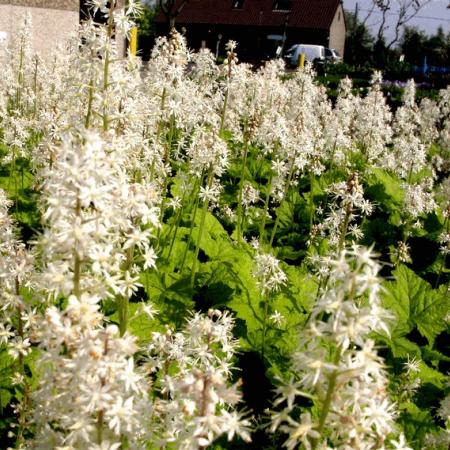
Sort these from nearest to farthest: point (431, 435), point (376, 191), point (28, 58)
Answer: point (431, 435), point (376, 191), point (28, 58)

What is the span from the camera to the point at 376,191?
30.2 ft

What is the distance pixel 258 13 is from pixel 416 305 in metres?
64.6

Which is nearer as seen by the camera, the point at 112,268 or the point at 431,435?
the point at 112,268

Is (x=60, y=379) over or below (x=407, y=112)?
below

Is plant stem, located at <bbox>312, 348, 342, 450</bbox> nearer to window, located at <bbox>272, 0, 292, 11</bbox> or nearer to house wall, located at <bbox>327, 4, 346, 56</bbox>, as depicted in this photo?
house wall, located at <bbox>327, 4, 346, 56</bbox>

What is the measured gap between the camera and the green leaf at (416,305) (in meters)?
5.53

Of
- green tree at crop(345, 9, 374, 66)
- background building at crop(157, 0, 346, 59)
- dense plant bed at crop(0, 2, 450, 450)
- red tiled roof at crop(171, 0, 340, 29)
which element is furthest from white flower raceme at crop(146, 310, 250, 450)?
green tree at crop(345, 9, 374, 66)

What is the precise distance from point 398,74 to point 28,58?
24.3 meters

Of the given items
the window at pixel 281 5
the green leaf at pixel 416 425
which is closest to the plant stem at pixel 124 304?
the green leaf at pixel 416 425

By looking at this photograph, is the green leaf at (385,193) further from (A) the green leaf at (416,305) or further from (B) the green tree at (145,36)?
(B) the green tree at (145,36)

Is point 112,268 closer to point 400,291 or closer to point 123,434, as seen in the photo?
point 123,434

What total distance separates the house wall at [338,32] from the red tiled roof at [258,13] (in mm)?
1532

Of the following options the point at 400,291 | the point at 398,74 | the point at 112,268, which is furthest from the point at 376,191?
the point at 398,74

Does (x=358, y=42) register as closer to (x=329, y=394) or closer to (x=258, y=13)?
(x=258, y=13)
